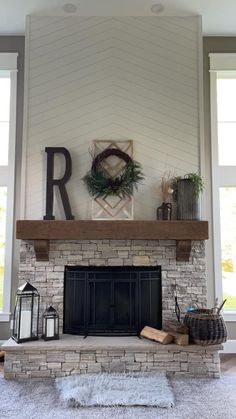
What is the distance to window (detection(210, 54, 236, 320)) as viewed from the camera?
13.0 feet

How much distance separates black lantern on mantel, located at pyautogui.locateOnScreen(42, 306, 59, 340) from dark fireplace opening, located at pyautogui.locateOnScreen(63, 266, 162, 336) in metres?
0.24

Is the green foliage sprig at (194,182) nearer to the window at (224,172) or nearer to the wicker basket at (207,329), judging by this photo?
the window at (224,172)

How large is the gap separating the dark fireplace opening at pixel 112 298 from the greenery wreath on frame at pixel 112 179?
0.79 metres

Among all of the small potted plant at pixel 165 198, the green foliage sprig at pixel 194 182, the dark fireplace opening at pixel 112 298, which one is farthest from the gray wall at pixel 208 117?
the dark fireplace opening at pixel 112 298

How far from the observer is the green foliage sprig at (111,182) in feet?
11.4

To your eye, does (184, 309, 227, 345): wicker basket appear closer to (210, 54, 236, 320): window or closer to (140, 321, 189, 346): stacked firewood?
(140, 321, 189, 346): stacked firewood

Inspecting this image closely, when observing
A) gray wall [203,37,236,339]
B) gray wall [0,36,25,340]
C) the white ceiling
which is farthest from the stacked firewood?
the white ceiling

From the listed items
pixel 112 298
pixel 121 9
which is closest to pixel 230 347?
pixel 112 298

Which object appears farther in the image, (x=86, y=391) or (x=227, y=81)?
(x=227, y=81)

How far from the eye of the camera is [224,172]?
4.02 metres

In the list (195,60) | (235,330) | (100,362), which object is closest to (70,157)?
(195,60)

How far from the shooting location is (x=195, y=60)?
3748 millimetres

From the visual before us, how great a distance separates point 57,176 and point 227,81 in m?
2.37

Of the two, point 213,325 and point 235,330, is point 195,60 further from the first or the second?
point 235,330
